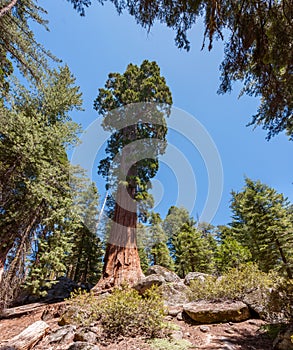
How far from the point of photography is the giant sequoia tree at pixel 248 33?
290 centimetres

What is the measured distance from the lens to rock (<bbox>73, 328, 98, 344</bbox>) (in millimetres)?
3111

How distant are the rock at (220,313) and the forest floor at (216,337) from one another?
112mm

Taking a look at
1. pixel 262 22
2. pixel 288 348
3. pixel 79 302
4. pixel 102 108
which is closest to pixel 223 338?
pixel 288 348

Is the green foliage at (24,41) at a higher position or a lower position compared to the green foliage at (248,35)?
higher

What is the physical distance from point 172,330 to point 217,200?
932 cm

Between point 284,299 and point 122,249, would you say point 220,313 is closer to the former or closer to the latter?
point 284,299

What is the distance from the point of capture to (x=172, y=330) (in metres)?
3.56

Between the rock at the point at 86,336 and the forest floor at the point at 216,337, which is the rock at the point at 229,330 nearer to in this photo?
the forest floor at the point at 216,337

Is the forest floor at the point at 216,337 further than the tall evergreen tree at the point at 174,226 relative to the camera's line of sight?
No

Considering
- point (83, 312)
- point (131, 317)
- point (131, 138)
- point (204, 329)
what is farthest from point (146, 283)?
point (131, 138)

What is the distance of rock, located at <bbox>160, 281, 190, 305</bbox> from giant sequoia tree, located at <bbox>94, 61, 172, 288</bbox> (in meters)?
1.45

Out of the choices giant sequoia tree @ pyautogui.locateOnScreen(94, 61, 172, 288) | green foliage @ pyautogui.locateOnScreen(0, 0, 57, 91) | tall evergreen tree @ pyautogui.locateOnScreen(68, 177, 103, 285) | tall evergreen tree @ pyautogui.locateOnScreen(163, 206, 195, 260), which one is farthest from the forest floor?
tall evergreen tree @ pyautogui.locateOnScreen(163, 206, 195, 260)

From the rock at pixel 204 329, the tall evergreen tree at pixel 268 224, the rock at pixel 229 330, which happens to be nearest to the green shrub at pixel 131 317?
the rock at pixel 204 329

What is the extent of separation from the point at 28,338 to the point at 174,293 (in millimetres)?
4321
